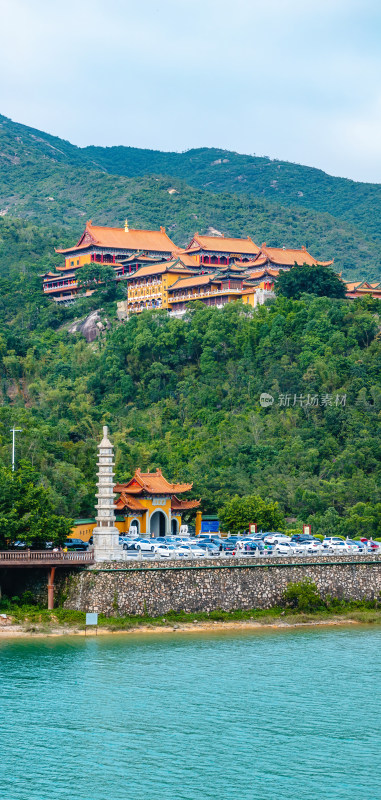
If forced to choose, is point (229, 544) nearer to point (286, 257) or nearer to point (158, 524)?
point (158, 524)

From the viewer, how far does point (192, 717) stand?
32.2m

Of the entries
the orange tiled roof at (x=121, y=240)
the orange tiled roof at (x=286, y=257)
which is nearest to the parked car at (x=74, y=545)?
the orange tiled roof at (x=286, y=257)

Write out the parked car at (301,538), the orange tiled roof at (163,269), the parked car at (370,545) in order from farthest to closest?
1. the orange tiled roof at (163,269)
2. the parked car at (301,538)
3. the parked car at (370,545)

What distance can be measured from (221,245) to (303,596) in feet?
161

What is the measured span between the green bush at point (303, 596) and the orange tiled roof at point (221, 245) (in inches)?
1839

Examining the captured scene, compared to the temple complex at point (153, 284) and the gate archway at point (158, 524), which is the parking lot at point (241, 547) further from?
the temple complex at point (153, 284)

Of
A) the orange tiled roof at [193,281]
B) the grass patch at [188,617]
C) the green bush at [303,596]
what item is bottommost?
the grass patch at [188,617]

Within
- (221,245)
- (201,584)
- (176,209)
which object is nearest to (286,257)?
(221,245)

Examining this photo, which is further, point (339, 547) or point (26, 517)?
point (339, 547)

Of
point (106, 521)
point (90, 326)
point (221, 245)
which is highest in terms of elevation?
point (221, 245)

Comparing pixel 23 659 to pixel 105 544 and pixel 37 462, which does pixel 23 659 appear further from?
pixel 37 462

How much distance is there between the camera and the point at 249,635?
42.3 meters

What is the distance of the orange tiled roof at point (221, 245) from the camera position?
8962cm

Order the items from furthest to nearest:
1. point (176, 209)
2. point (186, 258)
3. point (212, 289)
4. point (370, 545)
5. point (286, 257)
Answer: point (176, 209) < point (186, 258) < point (286, 257) < point (212, 289) < point (370, 545)
